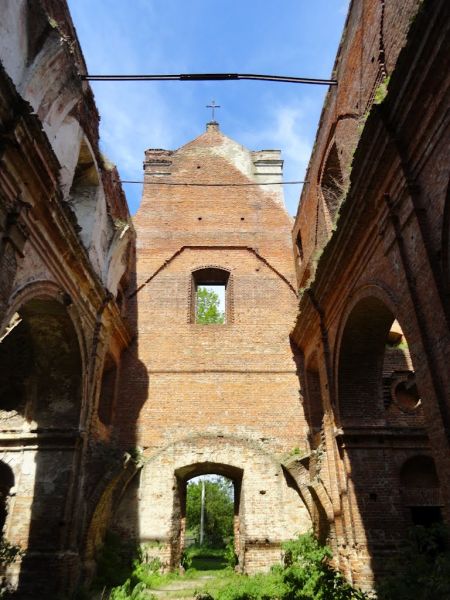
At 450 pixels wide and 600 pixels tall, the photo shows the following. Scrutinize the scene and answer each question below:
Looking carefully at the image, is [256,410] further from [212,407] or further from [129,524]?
[129,524]

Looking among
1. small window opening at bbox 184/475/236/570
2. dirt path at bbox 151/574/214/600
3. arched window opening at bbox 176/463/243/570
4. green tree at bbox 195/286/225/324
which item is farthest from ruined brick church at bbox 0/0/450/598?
small window opening at bbox 184/475/236/570

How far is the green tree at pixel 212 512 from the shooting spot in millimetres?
31047

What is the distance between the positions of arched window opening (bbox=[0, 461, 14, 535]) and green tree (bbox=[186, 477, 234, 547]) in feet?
77.0

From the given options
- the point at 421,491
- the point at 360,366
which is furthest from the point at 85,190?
the point at 421,491

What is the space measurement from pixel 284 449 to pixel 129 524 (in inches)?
149

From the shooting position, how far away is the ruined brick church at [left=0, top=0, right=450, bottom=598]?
5.61 meters

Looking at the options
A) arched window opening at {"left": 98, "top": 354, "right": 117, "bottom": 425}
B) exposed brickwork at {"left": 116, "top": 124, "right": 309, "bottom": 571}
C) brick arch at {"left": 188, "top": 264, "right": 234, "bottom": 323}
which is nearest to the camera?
exposed brickwork at {"left": 116, "top": 124, "right": 309, "bottom": 571}

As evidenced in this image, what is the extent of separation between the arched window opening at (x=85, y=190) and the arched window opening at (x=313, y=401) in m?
5.99

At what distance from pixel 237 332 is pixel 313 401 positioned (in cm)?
266

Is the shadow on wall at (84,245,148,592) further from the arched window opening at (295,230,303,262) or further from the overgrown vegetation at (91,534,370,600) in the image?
the arched window opening at (295,230,303,262)

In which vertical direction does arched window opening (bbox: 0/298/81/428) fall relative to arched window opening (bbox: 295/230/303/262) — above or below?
below

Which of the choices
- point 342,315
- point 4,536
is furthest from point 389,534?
point 4,536

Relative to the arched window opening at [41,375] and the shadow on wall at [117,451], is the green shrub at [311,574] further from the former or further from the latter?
the arched window opening at [41,375]

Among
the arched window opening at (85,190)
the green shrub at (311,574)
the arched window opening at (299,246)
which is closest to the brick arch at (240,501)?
the green shrub at (311,574)
